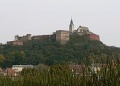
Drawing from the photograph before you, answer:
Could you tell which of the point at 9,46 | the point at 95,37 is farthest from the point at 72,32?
the point at 9,46

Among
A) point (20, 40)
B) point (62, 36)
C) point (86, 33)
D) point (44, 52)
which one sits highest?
point (86, 33)

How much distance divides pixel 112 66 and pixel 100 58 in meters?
0.27

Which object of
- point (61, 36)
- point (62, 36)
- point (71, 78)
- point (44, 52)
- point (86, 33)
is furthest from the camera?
point (86, 33)

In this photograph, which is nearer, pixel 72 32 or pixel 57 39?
pixel 57 39

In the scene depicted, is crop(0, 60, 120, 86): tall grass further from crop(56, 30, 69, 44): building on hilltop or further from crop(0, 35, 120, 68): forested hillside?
crop(56, 30, 69, 44): building on hilltop

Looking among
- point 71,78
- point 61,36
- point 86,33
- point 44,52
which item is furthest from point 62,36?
point 71,78

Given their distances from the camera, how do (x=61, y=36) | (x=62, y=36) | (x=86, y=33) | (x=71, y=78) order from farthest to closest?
(x=86, y=33) < (x=61, y=36) < (x=62, y=36) < (x=71, y=78)

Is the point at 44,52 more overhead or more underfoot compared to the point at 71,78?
more overhead

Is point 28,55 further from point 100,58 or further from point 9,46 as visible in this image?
point 100,58

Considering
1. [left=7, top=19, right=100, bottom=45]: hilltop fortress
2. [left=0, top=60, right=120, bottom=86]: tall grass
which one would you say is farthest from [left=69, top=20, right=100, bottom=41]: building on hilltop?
[left=0, top=60, right=120, bottom=86]: tall grass

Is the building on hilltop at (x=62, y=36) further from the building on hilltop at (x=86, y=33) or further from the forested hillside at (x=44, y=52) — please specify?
the building on hilltop at (x=86, y=33)

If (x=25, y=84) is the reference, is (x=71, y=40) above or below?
above

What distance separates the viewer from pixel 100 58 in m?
6.75

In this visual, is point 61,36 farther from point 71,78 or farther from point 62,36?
point 71,78
